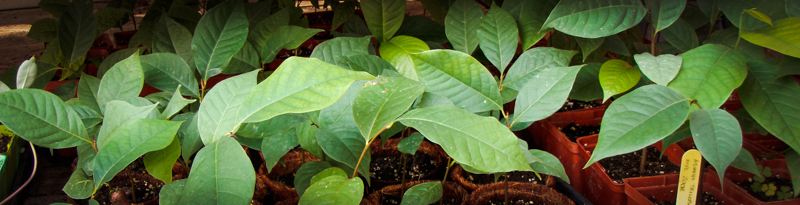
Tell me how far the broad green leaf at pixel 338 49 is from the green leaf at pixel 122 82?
10.6 inches

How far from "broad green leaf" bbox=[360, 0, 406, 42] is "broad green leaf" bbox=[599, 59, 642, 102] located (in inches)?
15.7

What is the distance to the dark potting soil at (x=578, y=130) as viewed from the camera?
1.44 m

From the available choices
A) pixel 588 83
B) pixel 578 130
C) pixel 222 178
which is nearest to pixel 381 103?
pixel 222 178

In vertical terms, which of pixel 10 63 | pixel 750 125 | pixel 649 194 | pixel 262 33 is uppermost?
pixel 262 33

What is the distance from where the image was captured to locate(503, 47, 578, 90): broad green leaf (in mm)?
757

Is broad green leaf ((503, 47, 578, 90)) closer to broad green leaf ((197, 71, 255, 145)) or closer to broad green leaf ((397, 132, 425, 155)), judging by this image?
broad green leaf ((397, 132, 425, 155))

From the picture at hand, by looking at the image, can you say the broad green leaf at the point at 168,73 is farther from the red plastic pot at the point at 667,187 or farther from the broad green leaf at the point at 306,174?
the red plastic pot at the point at 667,187

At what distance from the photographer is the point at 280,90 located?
0.52 metres

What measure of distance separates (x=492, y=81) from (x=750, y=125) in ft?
1.95

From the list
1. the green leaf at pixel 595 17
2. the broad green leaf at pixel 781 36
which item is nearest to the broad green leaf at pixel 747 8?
the broad green leaf at pixel 781 36

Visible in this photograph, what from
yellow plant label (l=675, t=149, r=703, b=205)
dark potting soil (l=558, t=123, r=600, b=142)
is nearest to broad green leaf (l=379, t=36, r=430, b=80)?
yellow plant label (l=675, t=149, r=703, b=205)

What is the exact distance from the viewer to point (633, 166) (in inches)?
48.9

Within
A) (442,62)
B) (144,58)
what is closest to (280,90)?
(442,62)

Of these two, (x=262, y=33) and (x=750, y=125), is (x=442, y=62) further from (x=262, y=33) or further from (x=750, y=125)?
(x=750, y=125)
